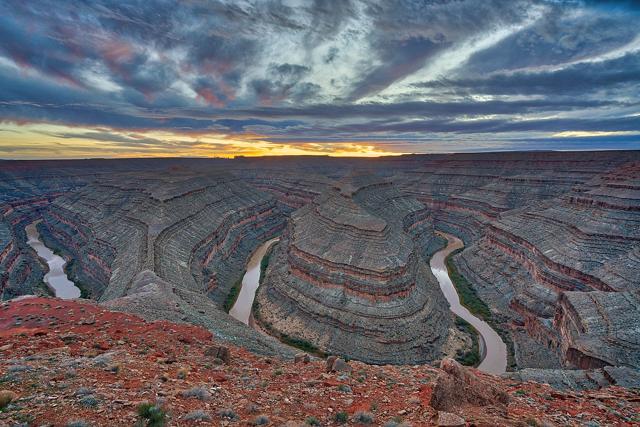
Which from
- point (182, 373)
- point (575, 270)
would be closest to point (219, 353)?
point (182, 373)

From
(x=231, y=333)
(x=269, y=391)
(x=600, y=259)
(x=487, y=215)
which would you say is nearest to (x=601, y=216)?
(x=600, y=259)

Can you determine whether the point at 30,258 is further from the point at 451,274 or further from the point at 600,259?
the point at 600,259

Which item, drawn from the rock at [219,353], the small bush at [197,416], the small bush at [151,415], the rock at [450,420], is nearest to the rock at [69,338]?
the rock at [219,353]

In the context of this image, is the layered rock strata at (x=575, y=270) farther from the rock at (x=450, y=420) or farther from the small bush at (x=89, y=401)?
the small bush at (x=89, y=401)

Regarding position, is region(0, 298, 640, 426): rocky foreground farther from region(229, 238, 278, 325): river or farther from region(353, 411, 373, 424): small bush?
region(229, 238, 278, 325): river

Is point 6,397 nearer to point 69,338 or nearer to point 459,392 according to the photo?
point 69,338
